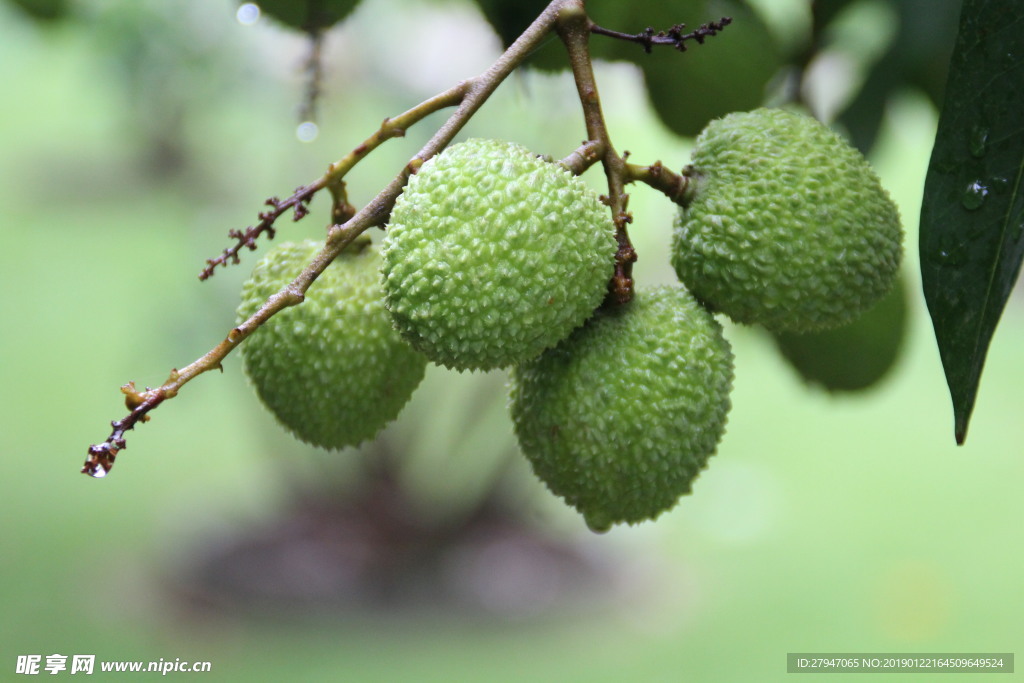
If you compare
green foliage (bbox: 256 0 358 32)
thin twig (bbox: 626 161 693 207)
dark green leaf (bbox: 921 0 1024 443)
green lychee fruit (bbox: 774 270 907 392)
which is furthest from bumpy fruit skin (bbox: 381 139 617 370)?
green lychee fruit (bbox: 774 270 907 392)

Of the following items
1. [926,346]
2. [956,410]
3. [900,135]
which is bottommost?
[956,410]

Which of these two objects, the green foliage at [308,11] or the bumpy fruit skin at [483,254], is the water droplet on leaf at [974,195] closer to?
the bumpy fruit skin at [483,254]

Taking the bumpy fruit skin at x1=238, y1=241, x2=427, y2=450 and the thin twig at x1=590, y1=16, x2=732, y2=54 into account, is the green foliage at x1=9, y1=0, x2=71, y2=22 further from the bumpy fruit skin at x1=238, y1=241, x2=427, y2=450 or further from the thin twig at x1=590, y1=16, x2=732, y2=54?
the thin twig at x1=590, y1=16, x2=732, y2=54

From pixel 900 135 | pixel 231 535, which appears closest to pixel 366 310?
pixel 900 135

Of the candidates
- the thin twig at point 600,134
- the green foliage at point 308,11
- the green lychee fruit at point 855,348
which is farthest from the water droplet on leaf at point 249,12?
the green lychee fruit at point 855,348

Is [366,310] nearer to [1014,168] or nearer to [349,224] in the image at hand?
[349,224]

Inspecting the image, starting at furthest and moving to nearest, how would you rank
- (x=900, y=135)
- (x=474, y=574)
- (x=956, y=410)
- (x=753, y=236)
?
(x=474, y=574) → (x=900, y=135) → (x=753, y=236) → (x=956, y=410)
